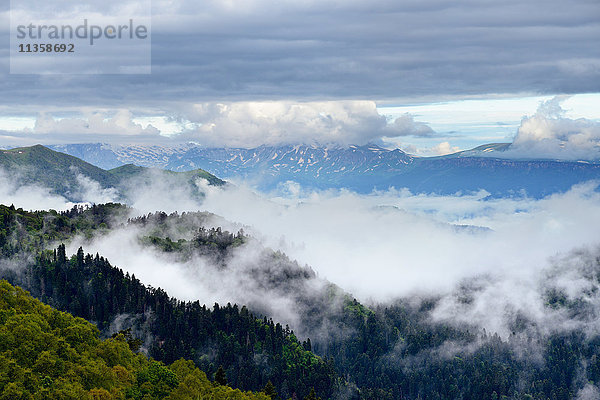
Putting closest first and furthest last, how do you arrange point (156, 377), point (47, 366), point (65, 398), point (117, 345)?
point (65, 398), point (47, 366), point (156, 377), point (117, 345)

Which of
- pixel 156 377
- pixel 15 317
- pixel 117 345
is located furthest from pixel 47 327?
pixel 156 377

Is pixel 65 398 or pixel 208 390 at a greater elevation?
pixel 65 398

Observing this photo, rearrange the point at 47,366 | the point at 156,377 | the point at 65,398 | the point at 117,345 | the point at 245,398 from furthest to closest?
the point at 117,345 < the point at 245,398 < the point at 156,377 < the point at 47,366 < the point at 65,398

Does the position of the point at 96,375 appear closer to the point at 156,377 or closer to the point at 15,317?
the point at 156,377

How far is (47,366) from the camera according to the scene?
15550 cm

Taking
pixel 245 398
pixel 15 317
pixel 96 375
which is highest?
pixel 15 317

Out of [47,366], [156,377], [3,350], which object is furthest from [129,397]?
[3,350]

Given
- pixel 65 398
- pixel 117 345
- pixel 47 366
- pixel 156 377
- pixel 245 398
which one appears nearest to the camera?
pixel 65 398

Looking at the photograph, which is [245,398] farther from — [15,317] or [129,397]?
[15,317]

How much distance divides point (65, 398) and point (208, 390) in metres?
51.8

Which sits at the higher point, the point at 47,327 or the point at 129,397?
the point at 47,327

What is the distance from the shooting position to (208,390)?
18375 centimetres

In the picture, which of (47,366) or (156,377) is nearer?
(47,366)

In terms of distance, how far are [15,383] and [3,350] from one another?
771 inches
